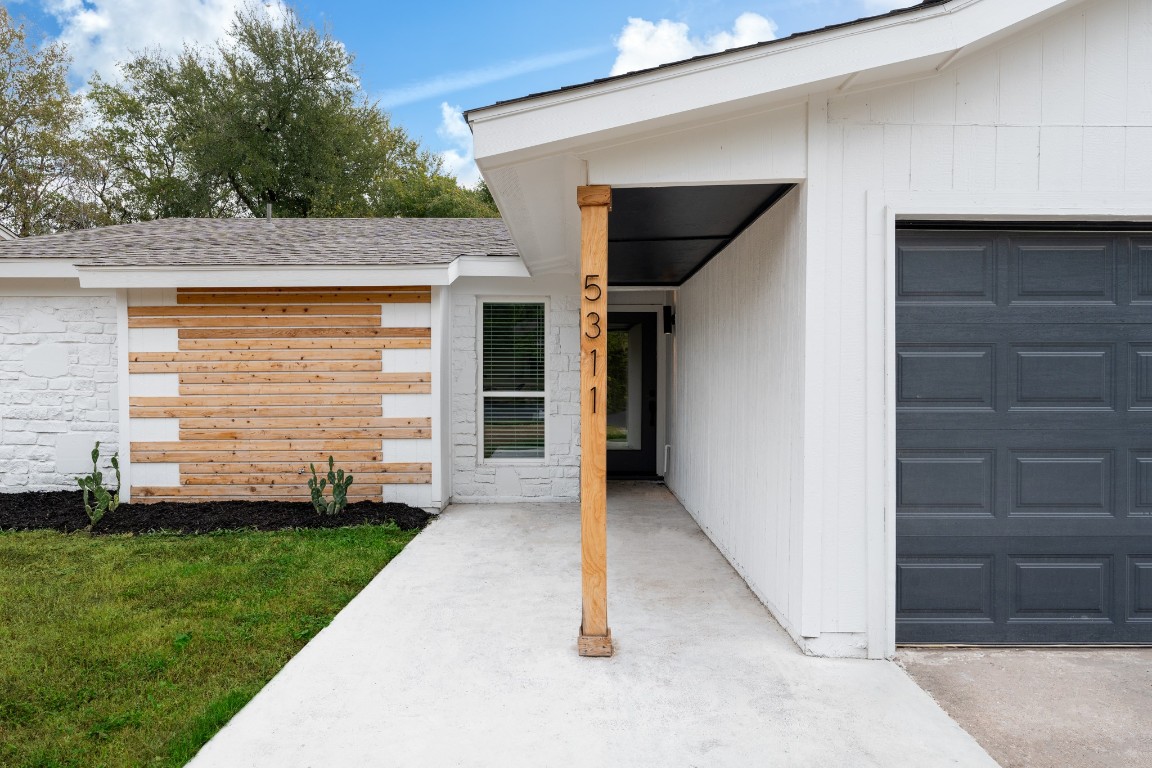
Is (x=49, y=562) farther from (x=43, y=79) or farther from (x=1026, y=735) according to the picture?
(x=43, y=79)

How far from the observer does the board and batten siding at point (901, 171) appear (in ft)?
10.5

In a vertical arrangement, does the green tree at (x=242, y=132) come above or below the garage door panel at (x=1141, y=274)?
above

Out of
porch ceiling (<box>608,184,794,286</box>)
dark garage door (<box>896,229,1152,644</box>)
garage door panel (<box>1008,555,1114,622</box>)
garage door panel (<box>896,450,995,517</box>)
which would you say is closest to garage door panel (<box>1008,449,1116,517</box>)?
dark garage door (<box>896,229,1152,644</box>)

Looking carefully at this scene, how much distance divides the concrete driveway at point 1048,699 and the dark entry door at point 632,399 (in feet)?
16.7

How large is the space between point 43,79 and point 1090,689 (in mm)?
23262

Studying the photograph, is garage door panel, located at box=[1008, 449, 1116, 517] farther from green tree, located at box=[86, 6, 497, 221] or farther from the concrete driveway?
green tree, located at box=[86, 6, 497, 221]

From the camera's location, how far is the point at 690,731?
8.25 feet

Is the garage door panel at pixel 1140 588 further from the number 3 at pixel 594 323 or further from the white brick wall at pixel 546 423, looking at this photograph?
the white brick wall at pixel 546 423

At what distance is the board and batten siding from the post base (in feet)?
3.43

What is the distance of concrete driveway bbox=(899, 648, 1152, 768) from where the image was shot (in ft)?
7.88

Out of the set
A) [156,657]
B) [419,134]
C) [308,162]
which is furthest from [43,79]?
[156,657]

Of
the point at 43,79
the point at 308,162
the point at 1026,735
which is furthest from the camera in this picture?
the point at 308,162

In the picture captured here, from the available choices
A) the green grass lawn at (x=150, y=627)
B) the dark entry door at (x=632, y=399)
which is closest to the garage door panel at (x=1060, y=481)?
the green grass lawn at (x=150, y=627)

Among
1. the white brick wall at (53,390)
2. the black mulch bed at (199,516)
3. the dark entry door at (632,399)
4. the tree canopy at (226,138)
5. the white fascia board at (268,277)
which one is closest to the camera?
the black mulch bed at (199,516)
